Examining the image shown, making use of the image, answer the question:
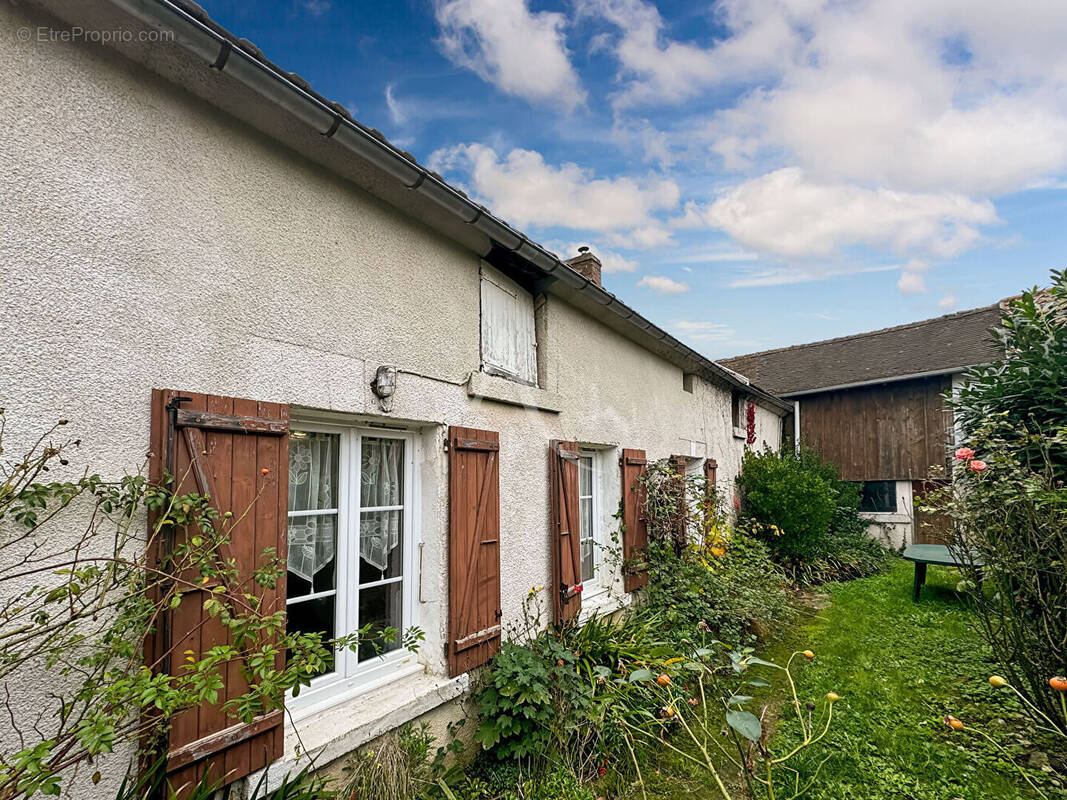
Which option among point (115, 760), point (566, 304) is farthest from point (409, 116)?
point (115, 760)

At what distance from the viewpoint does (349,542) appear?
124 inches

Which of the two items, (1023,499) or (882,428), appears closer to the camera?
(1023,499)

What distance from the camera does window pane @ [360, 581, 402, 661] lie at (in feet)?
10.8

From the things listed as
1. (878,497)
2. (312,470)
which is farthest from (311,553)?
(878,497)

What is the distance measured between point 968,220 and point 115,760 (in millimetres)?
12615

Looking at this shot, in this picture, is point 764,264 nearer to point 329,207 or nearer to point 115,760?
point 329,207

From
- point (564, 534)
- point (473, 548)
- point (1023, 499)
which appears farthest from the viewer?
point (564, 534)

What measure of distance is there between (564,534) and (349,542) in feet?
7.32

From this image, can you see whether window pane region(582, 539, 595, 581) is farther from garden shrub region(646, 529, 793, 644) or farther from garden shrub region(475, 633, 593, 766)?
garden shrub region(475, 633, 593, 766)

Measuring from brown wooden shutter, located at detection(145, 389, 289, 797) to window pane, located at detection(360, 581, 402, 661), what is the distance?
2.21 ft

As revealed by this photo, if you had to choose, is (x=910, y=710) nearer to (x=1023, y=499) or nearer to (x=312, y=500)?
(x=1023, y=499)

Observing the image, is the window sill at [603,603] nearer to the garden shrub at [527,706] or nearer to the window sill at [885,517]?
A: the garden shrub at [527,706]

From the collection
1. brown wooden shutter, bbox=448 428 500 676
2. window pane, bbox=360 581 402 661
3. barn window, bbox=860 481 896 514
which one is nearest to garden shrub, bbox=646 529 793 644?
brown wooden shutter, bbox=448 428 500 676

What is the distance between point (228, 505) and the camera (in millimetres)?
2367
